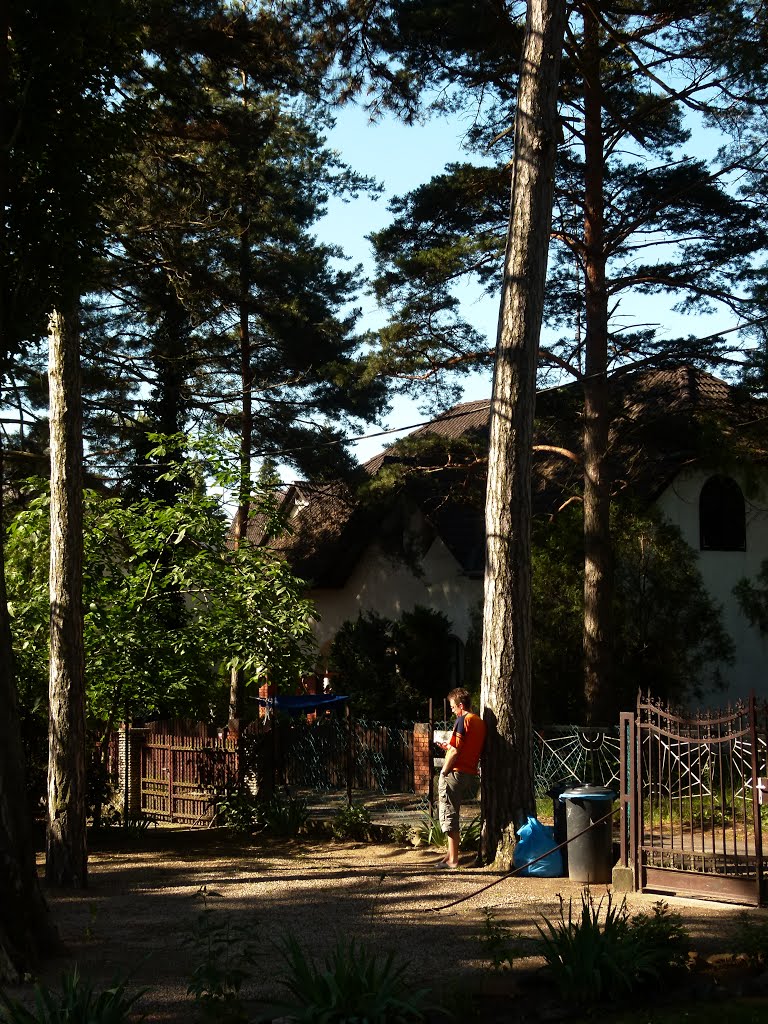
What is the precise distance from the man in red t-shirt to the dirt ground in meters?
0.44

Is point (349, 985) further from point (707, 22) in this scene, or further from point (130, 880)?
point (707, 22)

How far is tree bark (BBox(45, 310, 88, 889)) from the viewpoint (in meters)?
12.0

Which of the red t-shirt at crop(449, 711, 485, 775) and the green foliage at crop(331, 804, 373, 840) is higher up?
the red t-shirt at crop(449, 711, 485, 775)

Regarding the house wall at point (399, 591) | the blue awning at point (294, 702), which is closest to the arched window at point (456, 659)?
the house wall at point (399, 591)

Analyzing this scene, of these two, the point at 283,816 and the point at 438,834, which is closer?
the point at 438,834

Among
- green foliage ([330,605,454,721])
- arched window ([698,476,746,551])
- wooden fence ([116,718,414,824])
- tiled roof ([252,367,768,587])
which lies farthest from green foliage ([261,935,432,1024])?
arched window ([698,476,746,551])

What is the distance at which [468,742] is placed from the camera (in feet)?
40.6

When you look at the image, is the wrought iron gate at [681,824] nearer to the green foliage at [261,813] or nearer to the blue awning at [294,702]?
the green foliage at [261,813]

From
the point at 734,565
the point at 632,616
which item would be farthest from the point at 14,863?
the point at 734,565

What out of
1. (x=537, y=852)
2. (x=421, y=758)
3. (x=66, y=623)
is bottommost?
(x=537, y=852)

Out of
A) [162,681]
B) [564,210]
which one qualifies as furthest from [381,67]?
[162,681]

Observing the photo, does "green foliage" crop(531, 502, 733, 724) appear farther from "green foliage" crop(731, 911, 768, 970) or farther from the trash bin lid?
"green foliage" crop(731, 911, 768, 970)

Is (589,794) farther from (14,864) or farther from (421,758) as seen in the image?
(421,758)

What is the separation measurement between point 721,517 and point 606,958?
17673 mm
